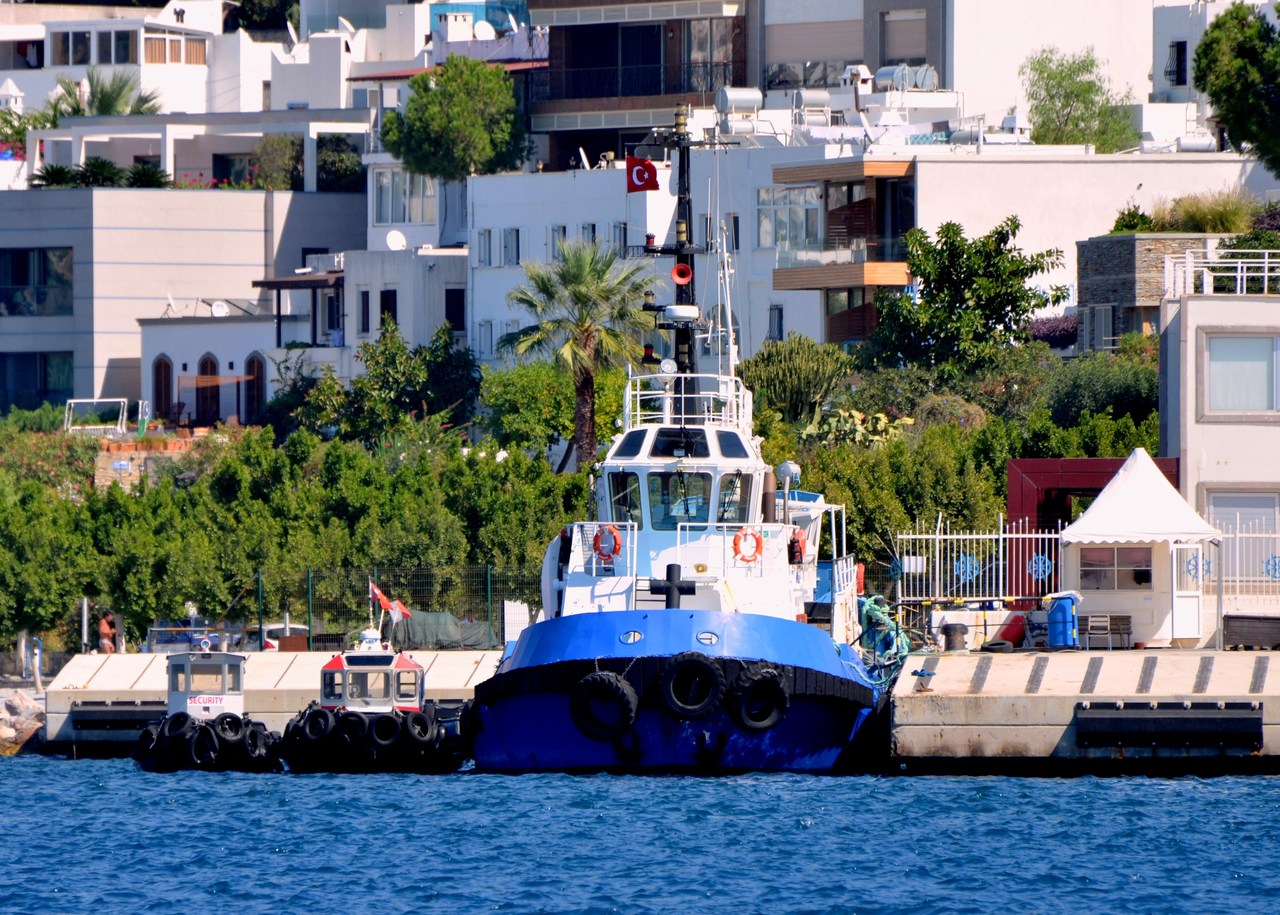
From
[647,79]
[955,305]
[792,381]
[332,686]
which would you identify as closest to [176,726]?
[332,686]

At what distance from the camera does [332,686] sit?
37812mm

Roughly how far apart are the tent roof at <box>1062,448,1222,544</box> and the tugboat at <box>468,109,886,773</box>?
13.9ft

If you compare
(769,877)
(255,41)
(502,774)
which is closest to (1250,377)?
(502,774)

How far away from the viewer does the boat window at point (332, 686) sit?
37.8m

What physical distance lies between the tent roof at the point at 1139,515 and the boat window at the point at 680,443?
6.49 meters

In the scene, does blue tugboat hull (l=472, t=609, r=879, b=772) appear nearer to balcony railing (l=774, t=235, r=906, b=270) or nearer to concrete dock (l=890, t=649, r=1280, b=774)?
concrete dock (l=890, t=649, r=1280, b=774)

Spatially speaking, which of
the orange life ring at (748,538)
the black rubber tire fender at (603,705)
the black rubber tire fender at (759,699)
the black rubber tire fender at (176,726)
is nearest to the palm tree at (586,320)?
the black rubber tire fender at (176,726)

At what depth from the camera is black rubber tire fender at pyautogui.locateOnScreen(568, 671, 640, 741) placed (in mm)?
33969

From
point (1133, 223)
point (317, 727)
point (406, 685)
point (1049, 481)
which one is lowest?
point (317, 727)

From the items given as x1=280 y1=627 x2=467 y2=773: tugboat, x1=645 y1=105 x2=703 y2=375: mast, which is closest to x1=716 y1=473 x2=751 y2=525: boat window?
x1=645 y1=105 x2=703 y2=375: mast

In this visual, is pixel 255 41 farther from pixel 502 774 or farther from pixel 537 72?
pixel 502 774

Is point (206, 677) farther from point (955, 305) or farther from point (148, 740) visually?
point (955, 305)

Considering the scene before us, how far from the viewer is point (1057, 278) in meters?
66.8

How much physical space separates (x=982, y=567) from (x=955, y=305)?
1853cm
